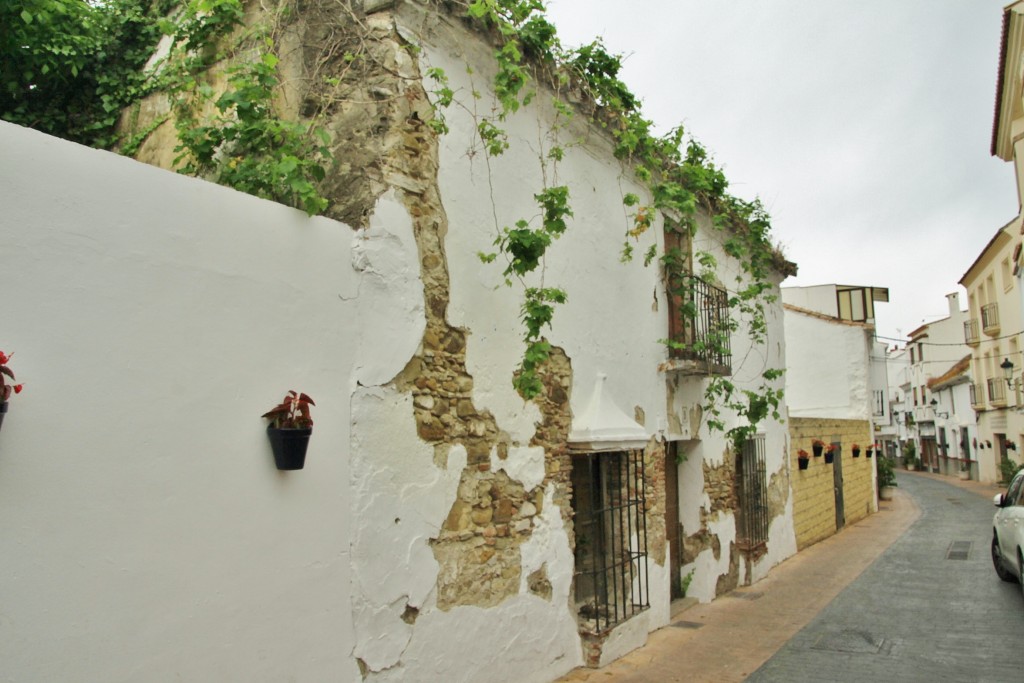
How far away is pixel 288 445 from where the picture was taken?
12.6 feet

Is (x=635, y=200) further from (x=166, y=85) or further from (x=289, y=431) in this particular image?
(x=289, y=431)

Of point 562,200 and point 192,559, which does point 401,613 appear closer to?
point 192,559

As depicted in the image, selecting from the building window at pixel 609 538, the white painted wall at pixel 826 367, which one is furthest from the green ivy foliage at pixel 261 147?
the white painted wall at pixel 826 367

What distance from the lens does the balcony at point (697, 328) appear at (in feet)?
28.4

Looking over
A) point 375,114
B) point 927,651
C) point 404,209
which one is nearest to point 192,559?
point 404,209

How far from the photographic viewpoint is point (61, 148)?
125 inches

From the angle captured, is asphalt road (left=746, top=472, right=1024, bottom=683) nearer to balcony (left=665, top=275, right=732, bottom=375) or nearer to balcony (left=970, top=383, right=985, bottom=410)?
balcony (left=665, top=275, right=732, bottom=375)

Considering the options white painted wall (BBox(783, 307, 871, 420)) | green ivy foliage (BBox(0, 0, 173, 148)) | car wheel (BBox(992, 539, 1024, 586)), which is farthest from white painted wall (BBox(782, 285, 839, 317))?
green ivy foliage (BBox(0, 0, 173, 148))

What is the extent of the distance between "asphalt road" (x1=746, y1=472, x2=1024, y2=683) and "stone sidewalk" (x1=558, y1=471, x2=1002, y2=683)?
21 centimetres

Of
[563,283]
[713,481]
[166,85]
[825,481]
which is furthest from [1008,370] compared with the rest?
[166,85]

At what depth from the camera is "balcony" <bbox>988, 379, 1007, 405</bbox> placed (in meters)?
28.2

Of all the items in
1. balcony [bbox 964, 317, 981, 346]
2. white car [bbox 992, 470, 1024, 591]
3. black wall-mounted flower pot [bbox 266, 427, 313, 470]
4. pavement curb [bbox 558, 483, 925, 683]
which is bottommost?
pavement curb [bbox 558, 483, 925, 683]

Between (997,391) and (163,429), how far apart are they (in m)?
31.8

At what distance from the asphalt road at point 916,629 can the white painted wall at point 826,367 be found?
759 cm
